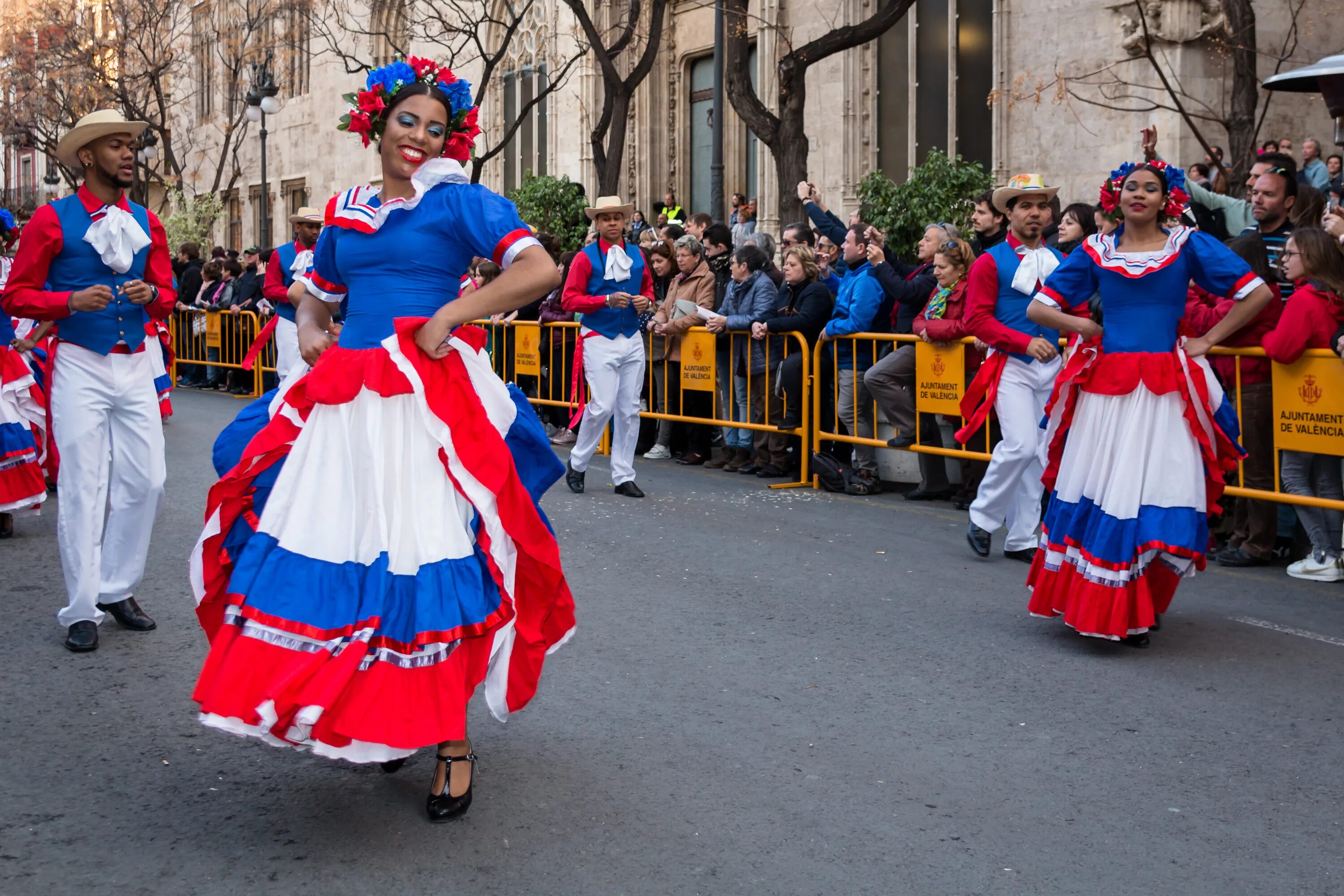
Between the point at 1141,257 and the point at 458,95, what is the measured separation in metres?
3.31

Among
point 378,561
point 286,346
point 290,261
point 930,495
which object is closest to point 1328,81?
point 378,561

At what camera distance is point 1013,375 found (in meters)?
8.16

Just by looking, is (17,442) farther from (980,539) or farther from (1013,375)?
(1013,375)

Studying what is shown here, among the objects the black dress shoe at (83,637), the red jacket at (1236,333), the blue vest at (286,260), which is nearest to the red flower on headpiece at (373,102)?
the black dress shoe at (83,637)

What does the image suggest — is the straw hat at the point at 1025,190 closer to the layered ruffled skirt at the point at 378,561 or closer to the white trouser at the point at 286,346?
the layered ruffled skirt at the point at 378,561

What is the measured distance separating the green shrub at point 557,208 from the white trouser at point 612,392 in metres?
13.6

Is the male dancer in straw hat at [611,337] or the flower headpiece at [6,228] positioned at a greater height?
the flower headpiece at [6,228]

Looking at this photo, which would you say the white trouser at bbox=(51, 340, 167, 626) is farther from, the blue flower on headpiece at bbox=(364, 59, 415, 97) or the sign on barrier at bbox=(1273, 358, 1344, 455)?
the sign on barrier at bbox=(1273, 358, 1344, 455)

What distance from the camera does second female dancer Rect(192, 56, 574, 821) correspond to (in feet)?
12.5

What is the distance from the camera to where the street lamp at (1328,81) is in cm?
611

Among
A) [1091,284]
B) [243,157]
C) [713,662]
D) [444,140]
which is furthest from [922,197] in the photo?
[243,157]

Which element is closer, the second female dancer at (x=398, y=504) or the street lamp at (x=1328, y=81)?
the second female dancer at (x=398, y=504)

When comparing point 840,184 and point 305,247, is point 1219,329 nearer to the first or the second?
point 305,247

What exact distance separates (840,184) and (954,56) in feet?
8.20
